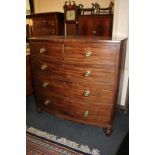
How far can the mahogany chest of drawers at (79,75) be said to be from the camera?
1.46m

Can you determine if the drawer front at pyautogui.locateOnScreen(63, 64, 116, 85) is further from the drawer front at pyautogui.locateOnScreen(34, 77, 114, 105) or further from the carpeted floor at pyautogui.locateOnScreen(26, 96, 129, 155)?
the carpeted floor at pyautogui.locateOnScreen(26, 96, 129, 155)

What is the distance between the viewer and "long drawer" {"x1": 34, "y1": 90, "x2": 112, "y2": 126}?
1.65m

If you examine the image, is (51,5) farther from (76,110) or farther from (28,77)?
(76,110)

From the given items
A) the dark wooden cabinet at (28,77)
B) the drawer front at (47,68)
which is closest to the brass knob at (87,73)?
the drawer front at (47,68)

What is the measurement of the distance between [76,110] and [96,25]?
69.5 inches

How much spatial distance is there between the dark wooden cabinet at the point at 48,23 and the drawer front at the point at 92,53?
6.57 ft

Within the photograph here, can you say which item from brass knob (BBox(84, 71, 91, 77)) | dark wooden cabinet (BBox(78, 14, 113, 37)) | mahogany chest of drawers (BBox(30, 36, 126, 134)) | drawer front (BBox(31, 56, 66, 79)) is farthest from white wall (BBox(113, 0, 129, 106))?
dark wooden cabinet (BBox(78, 14, 113, 37))

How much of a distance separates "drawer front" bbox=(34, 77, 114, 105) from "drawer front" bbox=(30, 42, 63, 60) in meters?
0.28

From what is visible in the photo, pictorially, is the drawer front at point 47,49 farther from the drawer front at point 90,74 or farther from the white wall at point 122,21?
the white wall at point 122,21

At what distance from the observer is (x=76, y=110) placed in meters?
1.75

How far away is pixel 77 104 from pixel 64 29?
2.32 m

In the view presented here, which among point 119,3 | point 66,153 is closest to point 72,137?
point 66,153

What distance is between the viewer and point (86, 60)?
151cm
